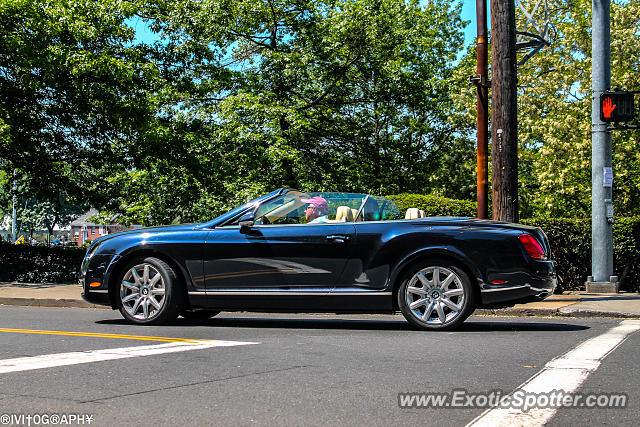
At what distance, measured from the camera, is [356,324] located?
30.5 ft

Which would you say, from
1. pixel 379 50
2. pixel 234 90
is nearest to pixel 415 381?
pixel 234 90

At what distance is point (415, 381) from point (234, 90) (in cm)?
2336

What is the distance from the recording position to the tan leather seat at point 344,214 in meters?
8.67

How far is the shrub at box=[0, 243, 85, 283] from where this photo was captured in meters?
18.0

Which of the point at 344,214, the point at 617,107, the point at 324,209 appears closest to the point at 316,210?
the point at 324,209

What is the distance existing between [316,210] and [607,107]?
6992 mm

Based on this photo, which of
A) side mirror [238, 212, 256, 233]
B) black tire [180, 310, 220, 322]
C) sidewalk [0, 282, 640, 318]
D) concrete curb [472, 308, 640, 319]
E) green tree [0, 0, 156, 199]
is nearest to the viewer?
side mirror [238, 212, 256, 233]

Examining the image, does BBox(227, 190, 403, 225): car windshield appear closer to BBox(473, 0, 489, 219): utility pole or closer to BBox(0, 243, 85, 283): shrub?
BBox(473, 0, 489, 219): utility pole

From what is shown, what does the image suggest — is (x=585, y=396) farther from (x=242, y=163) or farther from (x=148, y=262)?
(x=242, y=163)

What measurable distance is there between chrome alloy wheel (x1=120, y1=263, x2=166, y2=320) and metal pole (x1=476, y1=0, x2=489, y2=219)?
240 inches

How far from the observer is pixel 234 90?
27.6m

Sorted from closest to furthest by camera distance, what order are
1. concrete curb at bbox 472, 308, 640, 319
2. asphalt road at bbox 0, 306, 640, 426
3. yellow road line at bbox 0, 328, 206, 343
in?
asphalt road at bbox 0, 306, 640, 426 < yellow road line at bbox 0, 328, 206, 343 < concrete curb at bbox 472, 308, 640, 319

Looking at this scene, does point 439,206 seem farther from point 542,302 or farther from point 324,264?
point 324,264

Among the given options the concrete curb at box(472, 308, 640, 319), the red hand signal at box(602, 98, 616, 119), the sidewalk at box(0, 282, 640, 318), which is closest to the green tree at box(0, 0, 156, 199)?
the sidewalk at box(0, 282, 640, 318)
